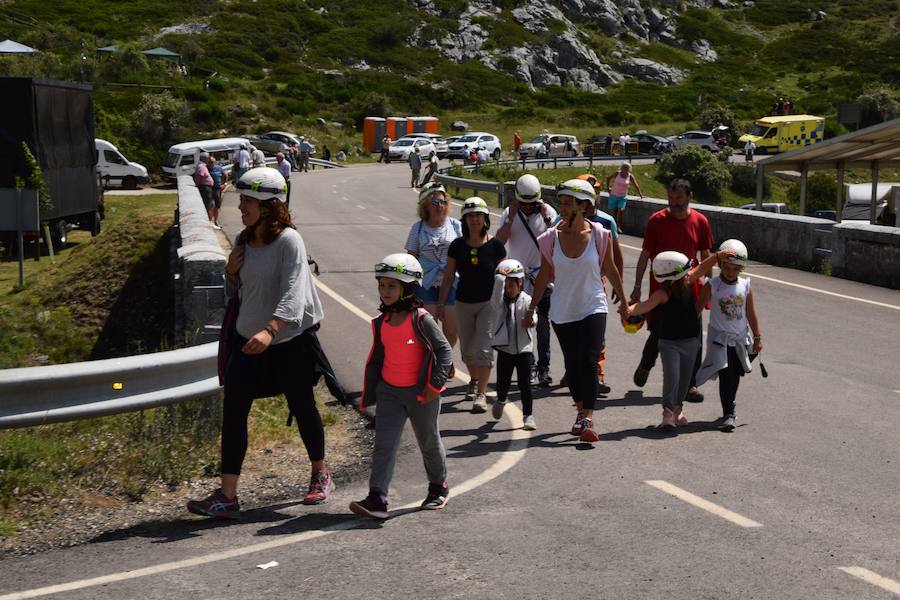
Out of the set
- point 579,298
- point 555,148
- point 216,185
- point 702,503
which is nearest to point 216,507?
point 702,503

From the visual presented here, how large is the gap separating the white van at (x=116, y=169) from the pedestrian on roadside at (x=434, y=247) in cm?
3866

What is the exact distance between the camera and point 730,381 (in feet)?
30.0

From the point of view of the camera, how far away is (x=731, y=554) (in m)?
5.95

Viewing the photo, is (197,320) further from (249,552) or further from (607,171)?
(607,171)

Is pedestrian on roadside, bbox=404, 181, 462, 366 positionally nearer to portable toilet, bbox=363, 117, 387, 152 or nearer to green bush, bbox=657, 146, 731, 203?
green bush, bbox=657, 146, 731, 203

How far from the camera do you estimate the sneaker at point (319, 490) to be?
7000 millimetres

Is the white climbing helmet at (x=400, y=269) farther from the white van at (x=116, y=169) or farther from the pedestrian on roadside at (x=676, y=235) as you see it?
the white van at (x=116, y=169)

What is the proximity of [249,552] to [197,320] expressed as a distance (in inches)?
96.1

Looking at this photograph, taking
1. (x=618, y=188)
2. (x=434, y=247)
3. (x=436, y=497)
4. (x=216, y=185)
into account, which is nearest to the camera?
(x=436, y=497)

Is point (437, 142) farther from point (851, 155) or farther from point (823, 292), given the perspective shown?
point (823, 292)

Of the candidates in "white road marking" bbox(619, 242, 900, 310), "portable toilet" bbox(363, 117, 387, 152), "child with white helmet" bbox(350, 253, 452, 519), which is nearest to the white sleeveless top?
"child with white helmet" bbox(350, 253, 452, 519)

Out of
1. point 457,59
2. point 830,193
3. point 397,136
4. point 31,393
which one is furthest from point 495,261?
point 457,59

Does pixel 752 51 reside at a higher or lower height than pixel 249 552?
higher

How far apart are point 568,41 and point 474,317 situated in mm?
115865
